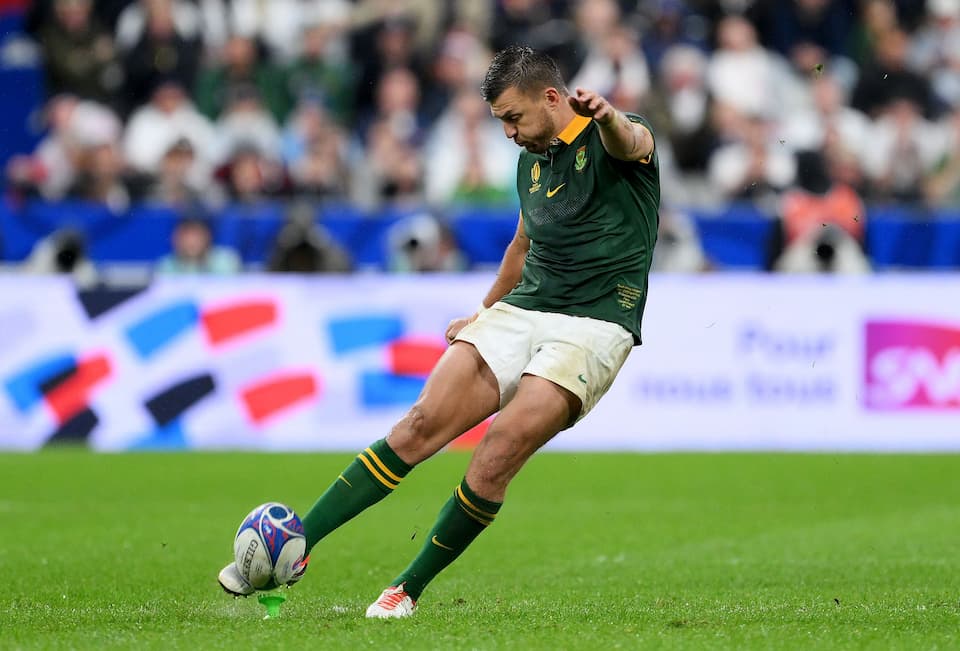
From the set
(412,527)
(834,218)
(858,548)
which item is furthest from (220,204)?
(858,548)

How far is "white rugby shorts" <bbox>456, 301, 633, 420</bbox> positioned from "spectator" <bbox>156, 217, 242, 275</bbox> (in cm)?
866

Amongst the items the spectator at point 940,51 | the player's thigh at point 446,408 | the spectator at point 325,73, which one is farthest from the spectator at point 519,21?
the player's thigh at point 446,408

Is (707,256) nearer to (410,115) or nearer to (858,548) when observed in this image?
(410,115)

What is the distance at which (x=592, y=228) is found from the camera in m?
6.61

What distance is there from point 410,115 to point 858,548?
10.6m

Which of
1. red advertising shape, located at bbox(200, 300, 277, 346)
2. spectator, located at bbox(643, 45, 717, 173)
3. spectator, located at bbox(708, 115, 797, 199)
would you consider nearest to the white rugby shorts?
red advertising shape, located at bbox(200, 300, 277, 346)

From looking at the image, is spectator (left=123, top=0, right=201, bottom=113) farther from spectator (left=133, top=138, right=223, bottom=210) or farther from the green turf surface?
the green turf surface

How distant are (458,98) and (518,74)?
38.1 feet

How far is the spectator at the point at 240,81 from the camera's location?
1872 cm

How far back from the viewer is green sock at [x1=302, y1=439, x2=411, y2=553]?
637 centimetres

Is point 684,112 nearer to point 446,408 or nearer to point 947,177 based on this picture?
point 947,177

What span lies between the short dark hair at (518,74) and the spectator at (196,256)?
8759 mm

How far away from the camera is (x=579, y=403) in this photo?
21.1 ft

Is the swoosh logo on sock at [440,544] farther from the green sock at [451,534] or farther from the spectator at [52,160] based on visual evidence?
the spectator at [52,160]
